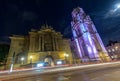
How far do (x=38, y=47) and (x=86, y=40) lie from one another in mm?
30057

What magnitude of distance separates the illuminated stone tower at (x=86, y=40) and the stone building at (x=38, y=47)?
15.5m

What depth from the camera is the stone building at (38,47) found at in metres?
41.4

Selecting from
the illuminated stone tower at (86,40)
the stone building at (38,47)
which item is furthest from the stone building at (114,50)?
the stone building at (38,47)

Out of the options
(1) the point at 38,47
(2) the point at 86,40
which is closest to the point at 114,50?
(2) the point at 86,40

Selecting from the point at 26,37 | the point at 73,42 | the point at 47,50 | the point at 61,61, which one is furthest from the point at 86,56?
the point at 26,37

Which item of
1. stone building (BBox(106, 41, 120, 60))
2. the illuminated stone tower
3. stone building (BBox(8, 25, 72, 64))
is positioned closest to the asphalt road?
stone building (BBox(8, 25, 72, 64))

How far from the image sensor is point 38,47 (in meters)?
43.8

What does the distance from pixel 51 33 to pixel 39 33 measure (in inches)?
208

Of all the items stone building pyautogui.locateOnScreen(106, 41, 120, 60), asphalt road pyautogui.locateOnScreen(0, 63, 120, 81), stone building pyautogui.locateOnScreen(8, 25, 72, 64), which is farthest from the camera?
stone building pyautogui.locateOnScreen(106, 41, 120, 60)

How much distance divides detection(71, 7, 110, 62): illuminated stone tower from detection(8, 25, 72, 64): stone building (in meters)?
15.5

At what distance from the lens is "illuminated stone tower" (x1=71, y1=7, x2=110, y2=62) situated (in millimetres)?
57409

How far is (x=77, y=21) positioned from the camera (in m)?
69.8

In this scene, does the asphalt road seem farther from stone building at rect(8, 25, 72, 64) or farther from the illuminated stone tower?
the illuminated stone tower

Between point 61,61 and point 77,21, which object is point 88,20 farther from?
point 61,61
